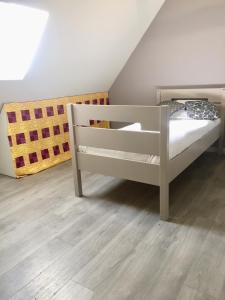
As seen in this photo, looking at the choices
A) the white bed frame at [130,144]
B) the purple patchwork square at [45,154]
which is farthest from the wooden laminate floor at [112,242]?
the purple patchwork square at [45,154]

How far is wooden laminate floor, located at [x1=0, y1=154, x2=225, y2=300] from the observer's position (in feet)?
4.32

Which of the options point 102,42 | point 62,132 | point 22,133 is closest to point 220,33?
point 102,42

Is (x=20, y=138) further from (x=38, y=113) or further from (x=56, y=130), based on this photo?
(x=56, y=130)

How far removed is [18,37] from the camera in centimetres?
229

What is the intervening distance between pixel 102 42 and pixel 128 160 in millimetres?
1737

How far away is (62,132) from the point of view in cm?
343

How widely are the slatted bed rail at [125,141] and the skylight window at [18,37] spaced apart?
786mm

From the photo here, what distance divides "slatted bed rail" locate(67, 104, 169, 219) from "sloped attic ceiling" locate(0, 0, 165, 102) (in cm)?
79

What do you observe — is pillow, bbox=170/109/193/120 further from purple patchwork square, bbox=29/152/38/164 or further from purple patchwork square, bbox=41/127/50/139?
purple patchwork square, bbox=29/152/38/164

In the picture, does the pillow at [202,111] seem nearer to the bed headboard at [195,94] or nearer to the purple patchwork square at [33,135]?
the bed headboard at [195,94]

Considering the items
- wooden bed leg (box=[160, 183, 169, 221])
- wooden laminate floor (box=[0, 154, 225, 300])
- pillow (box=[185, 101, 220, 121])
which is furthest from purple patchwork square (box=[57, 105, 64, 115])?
wooden bed leg (box=[160, 183, 169, 221])

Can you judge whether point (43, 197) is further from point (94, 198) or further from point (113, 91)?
point (113, 91)

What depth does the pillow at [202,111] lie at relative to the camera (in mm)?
3008

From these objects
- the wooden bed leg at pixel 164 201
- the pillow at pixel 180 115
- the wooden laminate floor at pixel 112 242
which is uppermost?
the pillow at pixel 180 115
